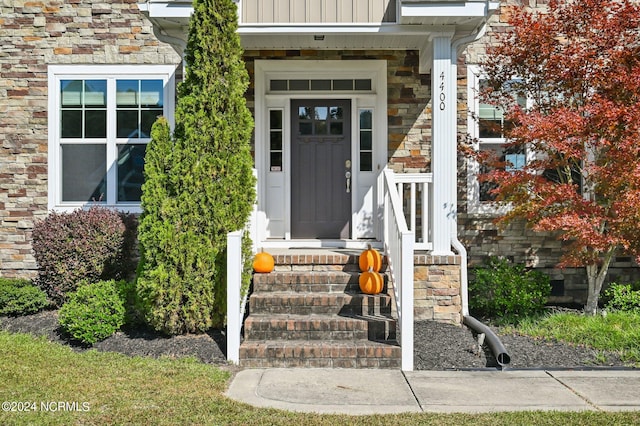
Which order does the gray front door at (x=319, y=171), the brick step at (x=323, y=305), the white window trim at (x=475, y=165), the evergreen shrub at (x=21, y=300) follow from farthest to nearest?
the gray front door at (x=319, y=171)
the white window trim at (x=475, y=165)
the evergreen shrub at (x=21, y=300)
the brick step at (x=323, y=305)

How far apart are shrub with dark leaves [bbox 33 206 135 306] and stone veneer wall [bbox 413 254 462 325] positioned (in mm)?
3712

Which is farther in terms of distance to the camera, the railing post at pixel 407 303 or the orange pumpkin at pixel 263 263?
the orange pumpkin at pixel 263 263

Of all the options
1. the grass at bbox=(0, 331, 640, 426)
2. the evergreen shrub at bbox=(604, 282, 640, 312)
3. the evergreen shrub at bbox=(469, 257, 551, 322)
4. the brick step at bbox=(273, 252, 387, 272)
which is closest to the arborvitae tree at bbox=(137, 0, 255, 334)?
the grass at bbox=(0, 331, 640, 426)

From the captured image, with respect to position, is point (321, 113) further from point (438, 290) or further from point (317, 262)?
point (438, 290)

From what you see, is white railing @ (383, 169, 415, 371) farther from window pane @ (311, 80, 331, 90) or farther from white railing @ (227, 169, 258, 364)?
window pane @ (311, 80, 331, 90)

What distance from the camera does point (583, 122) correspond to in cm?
603

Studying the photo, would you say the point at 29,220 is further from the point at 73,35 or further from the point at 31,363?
the point at 31,363

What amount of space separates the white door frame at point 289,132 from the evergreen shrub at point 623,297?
10.0 feet

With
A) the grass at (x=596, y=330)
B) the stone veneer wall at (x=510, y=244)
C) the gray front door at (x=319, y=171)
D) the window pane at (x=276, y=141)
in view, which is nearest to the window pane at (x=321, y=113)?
the gray front door at (x=319, y=171)

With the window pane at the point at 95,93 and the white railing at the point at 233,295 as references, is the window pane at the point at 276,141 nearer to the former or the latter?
the window pane at the point at 95,93

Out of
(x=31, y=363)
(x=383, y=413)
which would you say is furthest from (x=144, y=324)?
(x=383, y=413)

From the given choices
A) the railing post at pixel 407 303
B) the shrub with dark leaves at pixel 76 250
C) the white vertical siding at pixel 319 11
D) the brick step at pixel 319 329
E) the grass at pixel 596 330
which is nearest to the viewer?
the railing post at pixel 407 303

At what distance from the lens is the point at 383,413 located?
12.8 ft

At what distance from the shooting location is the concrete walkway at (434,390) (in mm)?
4051
